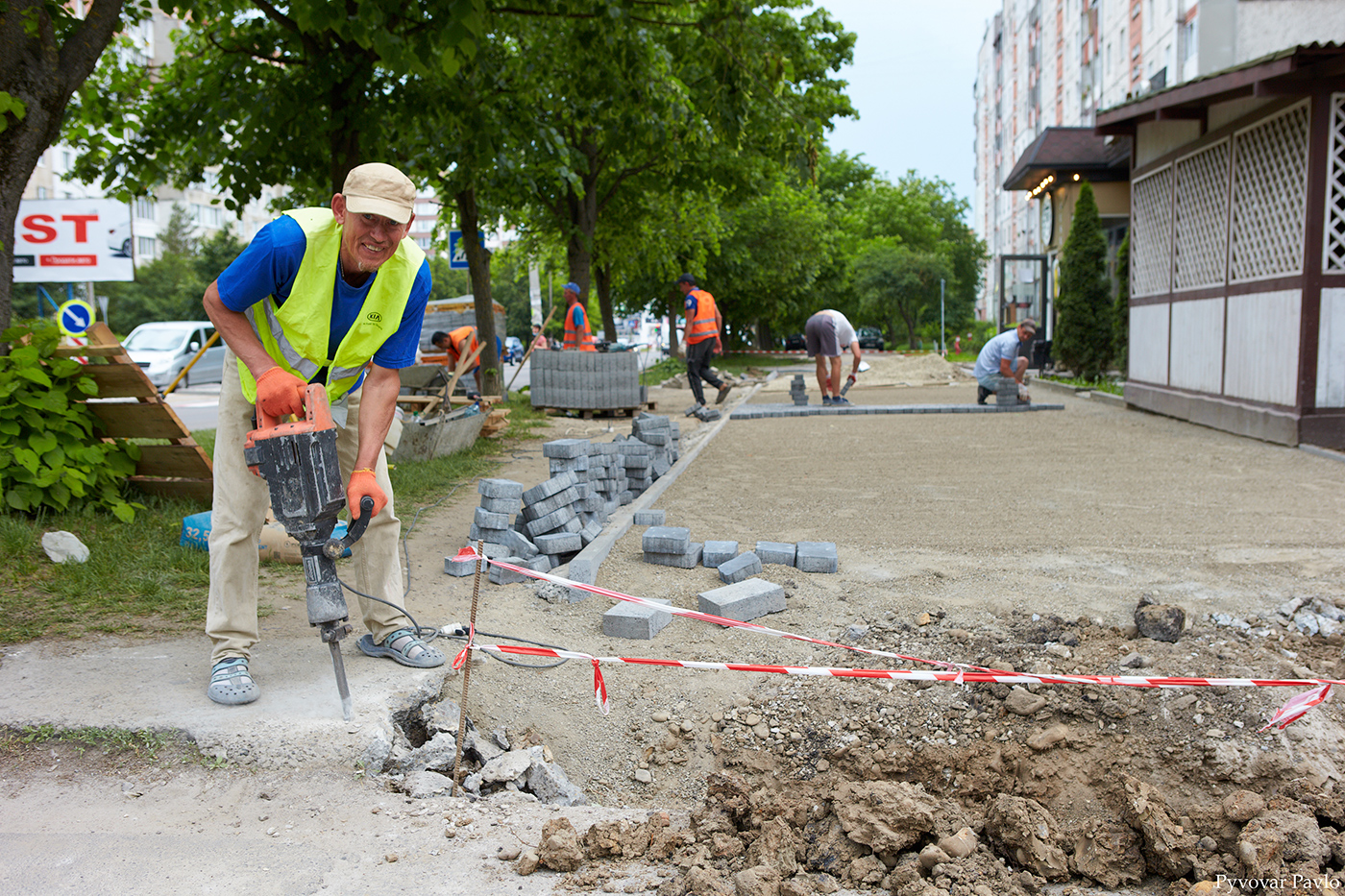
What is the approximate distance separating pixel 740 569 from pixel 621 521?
150 centimetres

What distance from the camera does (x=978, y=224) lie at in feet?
313

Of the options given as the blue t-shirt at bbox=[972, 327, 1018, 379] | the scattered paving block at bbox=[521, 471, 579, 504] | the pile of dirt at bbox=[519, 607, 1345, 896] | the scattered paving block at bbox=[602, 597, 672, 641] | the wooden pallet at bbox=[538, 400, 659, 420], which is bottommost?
the pile of dirt at bbox=[519, 607, 1345, 896]

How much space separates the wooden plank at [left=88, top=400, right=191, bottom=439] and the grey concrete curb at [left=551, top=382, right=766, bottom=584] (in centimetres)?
265

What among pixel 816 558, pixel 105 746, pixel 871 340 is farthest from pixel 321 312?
pixel 871 340

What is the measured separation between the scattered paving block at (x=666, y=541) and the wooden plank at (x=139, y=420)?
9.77 feet

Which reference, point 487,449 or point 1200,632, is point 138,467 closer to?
point 487,449

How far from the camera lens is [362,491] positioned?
3.32m

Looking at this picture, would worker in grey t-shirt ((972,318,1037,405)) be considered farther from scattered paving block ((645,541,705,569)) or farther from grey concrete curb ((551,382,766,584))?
scattered paving block ((645,541,705,569))

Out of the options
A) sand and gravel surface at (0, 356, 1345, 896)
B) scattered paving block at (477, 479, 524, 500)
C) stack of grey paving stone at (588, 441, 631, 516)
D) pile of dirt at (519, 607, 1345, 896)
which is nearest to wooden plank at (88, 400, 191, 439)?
sand and gravel surface at (0, 356, 1345, 896)

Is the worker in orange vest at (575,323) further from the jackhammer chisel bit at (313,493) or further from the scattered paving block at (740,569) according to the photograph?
the jackhammer chisel bit at (313,493)

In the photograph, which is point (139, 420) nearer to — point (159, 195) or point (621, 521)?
point (621, 521)

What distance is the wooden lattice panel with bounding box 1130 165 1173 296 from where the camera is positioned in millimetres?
13336

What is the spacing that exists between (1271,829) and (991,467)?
6407 millimetres

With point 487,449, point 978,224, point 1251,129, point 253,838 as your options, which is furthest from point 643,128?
point 978,224
